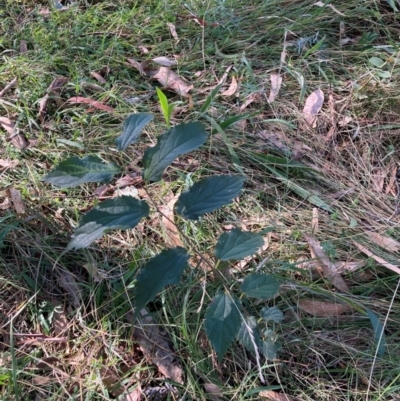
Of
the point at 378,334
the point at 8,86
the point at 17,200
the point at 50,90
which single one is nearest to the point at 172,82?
the point at 50,90

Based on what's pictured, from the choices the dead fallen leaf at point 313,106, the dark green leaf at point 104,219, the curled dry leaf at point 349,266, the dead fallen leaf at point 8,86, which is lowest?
the curled dry leaf at point 349,266

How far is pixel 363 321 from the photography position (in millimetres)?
1414

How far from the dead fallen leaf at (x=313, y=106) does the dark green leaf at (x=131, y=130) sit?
93 cm

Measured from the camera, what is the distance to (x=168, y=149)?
1183 millimetres

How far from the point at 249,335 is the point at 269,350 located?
3.4 inches

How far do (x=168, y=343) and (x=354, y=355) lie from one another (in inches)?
19.4

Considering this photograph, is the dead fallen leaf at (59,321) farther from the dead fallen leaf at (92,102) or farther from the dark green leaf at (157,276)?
the dead fallen leaf at (92,102)

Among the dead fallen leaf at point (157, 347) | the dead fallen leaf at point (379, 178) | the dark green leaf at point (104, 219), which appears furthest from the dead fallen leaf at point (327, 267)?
the dark green leaf at point (104, 219)

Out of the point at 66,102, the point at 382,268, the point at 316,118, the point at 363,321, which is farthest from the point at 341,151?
the point at 66,102

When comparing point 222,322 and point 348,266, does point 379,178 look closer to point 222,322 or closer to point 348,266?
point 348,266

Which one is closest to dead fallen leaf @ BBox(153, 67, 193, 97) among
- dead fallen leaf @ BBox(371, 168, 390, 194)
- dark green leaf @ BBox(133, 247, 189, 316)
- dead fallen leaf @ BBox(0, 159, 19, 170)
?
dead fallen leaf @ BBox(0, 159, 19, 170)

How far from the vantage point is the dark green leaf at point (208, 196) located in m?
1.18

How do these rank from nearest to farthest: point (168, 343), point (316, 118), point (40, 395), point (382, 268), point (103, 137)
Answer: point (40, 395), point (168, 343), point (382, 268), point (103, 137), point (316, 118)

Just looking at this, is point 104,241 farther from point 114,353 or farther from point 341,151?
point 341,151
